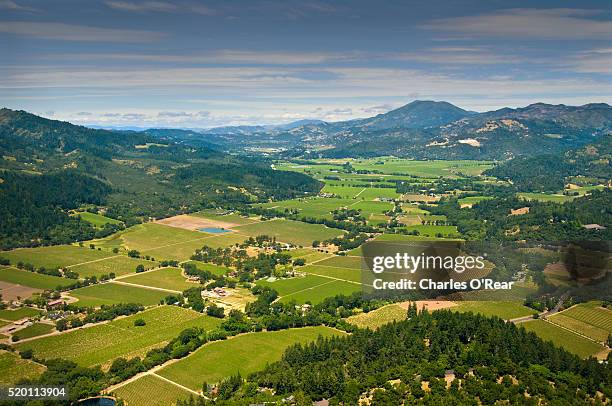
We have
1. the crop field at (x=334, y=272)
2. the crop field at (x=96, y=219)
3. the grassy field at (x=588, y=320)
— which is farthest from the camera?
the crop field at (x=96, y=219)

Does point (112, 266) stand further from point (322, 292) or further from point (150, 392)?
point (150, 392)

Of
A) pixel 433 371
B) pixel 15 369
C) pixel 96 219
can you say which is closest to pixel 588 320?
pixel 433 371

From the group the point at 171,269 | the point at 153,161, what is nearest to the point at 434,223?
the point at 171,269

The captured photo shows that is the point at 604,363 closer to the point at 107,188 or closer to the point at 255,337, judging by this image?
the point at 255,337

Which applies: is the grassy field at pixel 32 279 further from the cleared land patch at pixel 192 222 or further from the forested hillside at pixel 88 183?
the cleared land patch at pixel 192 222

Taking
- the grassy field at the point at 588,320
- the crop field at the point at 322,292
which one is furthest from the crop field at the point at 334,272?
the grassy field at the point at 588,320

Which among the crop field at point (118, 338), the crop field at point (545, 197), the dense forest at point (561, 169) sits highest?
the dense forest at point (561, 169)
